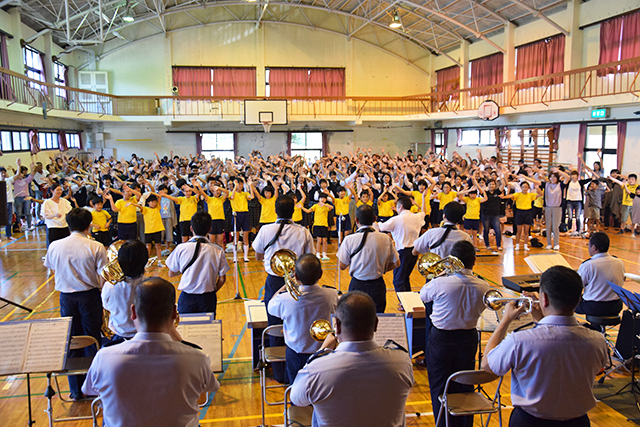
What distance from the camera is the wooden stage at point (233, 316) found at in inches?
178

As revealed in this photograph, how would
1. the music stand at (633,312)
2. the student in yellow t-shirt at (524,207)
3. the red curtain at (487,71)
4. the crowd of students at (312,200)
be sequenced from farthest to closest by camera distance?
the red curtain at (487,71) < the student in yellow t-shirt at (524,207) < the crowd of students at (312,200) < the music stand at (633,312)

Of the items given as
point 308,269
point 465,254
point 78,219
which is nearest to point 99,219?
point 78,219

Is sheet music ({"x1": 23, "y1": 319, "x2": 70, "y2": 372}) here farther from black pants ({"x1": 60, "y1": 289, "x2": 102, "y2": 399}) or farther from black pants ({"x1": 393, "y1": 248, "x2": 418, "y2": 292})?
black pants ({"x1": 393, "y1": 248, "x2": 418, "y2": 292})

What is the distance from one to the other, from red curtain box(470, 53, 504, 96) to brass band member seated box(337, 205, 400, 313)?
17.2 metres

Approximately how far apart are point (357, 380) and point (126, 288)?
2.43m

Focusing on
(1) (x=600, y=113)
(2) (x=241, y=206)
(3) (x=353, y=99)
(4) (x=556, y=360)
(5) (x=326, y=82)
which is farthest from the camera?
(5) (x=326, y=82)

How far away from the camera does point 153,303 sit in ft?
7.74

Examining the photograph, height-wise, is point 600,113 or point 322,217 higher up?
point 600,113

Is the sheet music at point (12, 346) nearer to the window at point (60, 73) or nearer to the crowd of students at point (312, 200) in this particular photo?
the crowd of students at point (312, 200)

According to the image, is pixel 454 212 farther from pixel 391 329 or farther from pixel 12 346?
pixel 12 346

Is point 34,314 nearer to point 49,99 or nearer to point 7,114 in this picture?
point 7,114

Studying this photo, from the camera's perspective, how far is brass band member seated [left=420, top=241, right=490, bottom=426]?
3746mm

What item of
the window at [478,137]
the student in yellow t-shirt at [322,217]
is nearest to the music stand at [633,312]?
the student in yellow t-shirt at [322,217]

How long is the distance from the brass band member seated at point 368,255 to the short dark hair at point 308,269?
62.9 inches
